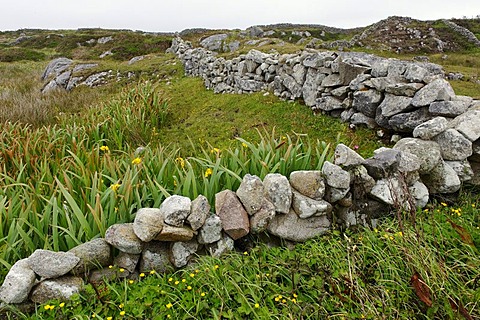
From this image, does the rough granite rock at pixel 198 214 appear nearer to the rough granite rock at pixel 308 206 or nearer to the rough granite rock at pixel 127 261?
the rough granite rock at pixel 127 261

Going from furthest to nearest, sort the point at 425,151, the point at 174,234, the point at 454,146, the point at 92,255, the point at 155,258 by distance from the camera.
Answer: the point at 454,146 < the point at 425,151 < the point at 155,258 < the point at 174,234 < the point at 92,255

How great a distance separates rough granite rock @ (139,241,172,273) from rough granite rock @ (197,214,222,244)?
1.13 feet

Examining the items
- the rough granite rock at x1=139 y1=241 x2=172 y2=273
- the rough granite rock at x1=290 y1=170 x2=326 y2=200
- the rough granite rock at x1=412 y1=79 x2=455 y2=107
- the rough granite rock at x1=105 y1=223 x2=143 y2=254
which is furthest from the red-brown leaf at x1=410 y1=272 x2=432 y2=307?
the rough granite rock at x1=412 y1=79 x2=455 y2=107

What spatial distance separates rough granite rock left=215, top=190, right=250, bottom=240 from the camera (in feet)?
10.9

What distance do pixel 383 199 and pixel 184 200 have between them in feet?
6.73

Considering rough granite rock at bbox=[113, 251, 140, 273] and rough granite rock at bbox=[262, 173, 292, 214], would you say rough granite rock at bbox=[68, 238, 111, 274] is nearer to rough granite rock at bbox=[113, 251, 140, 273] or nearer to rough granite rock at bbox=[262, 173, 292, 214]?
rough granite rock at bbox=[113, 251, 140, 273]

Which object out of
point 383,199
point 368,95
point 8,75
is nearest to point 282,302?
point 383,199

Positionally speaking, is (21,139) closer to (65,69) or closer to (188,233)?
(188,233)

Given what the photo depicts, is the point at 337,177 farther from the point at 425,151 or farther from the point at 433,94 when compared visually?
the point at 433,94

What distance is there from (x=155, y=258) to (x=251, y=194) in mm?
1052

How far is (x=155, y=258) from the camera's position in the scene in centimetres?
322

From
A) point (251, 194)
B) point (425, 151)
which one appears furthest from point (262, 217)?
point (425, 151)

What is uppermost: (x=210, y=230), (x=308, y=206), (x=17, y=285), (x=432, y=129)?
(x=432, y=129)

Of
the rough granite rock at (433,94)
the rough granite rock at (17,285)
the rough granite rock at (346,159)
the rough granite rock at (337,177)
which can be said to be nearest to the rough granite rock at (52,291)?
the rough granite rock at (17,285)
